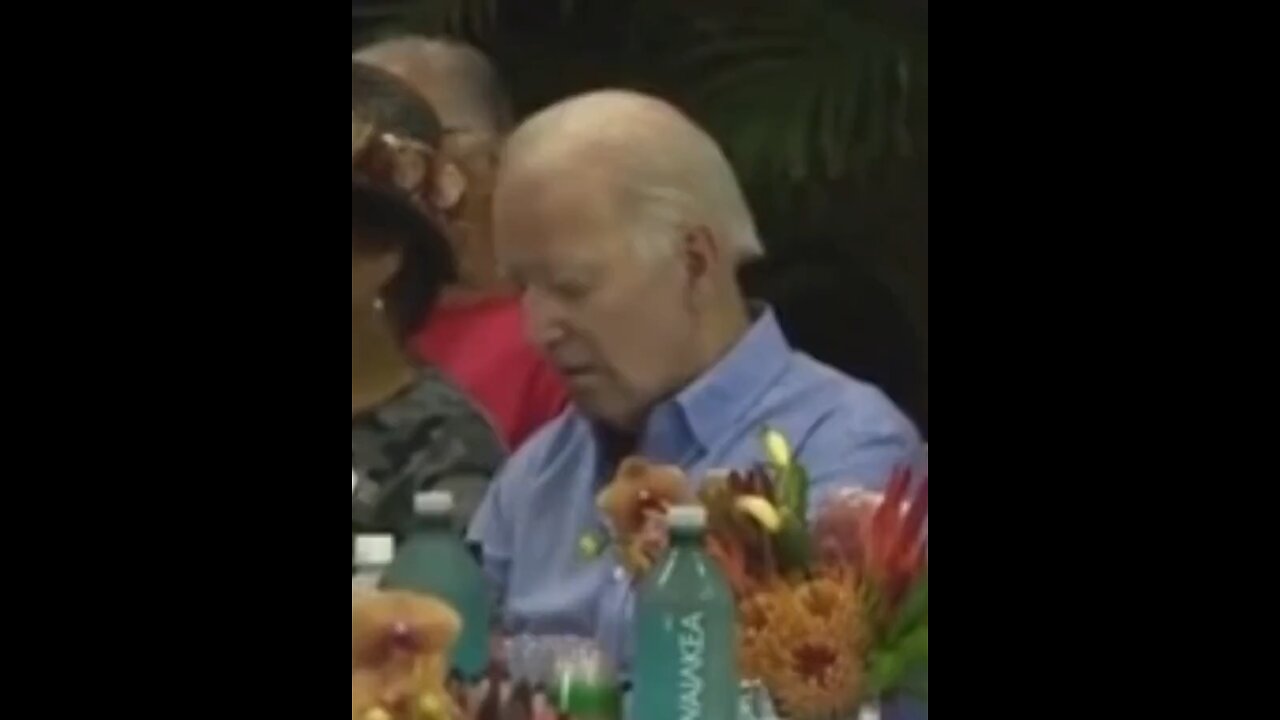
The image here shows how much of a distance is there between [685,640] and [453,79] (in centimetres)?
57

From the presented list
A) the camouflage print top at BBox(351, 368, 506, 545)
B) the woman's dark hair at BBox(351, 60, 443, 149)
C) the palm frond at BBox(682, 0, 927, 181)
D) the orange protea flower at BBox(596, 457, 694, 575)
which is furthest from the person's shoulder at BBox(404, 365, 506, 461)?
the palm frond at BBox(682, 0, 927, 181)

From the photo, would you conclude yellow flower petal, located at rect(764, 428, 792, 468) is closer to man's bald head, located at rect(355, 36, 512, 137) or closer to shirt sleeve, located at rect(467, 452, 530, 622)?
shirt sleeve, located at rect(467, 452, 530, 622)

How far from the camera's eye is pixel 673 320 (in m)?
1.90

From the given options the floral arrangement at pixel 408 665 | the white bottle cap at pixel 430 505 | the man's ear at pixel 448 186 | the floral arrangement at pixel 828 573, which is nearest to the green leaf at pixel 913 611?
the floral arrangement at pixel 828 573

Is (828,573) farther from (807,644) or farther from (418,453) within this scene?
(418,453)

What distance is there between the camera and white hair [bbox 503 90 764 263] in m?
1.89

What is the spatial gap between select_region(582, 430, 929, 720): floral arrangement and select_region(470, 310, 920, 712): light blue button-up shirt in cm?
2

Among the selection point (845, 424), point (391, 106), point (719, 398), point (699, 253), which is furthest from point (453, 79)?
point (845, 424)
